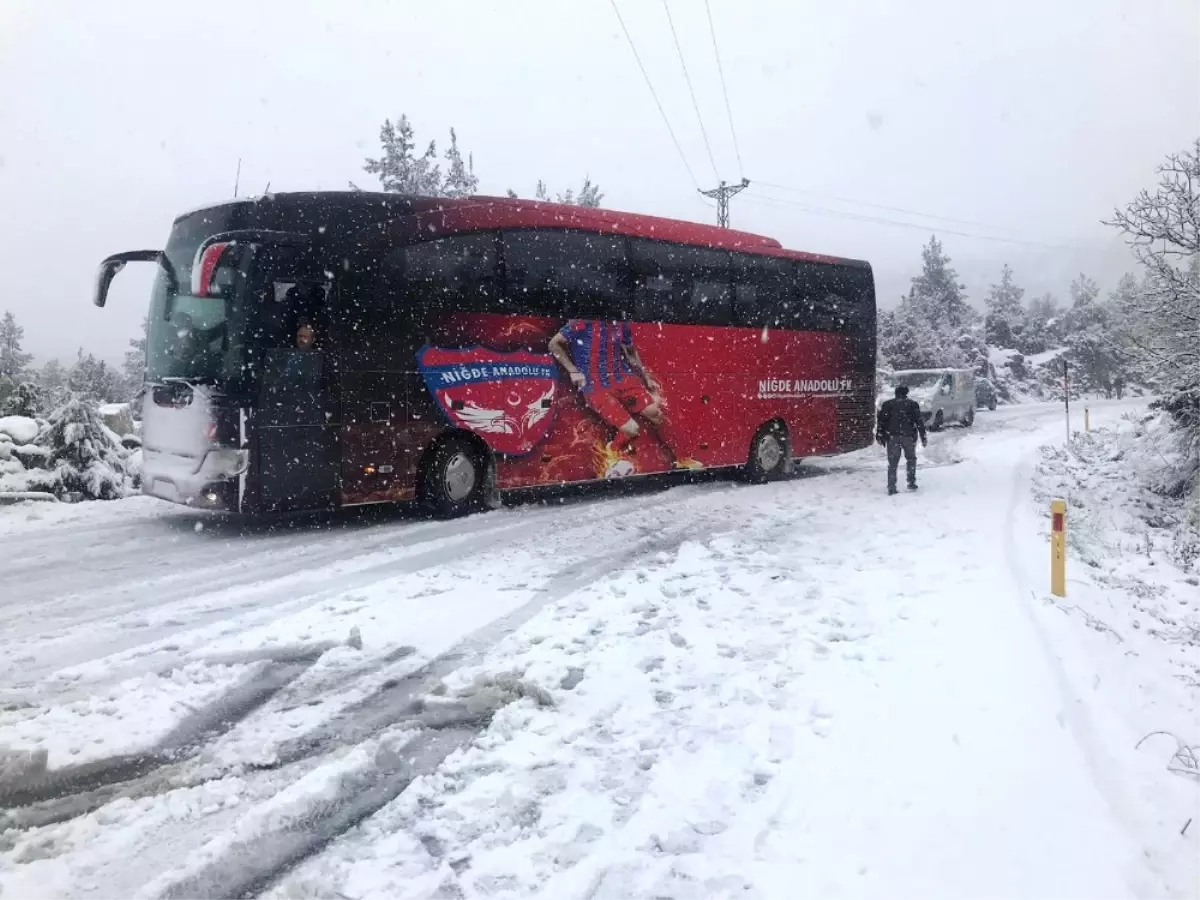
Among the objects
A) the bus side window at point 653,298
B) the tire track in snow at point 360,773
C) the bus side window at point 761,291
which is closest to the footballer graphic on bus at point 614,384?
the bus side window at point 653,298

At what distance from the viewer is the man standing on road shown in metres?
12.5

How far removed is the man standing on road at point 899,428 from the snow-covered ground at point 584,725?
4.40m

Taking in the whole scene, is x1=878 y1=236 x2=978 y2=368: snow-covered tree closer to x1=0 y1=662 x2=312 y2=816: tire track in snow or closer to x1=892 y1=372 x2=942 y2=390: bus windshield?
x1=892 y1=372 x2=942 y2=390: bus windshield

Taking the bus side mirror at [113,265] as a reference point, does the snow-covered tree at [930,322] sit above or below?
above

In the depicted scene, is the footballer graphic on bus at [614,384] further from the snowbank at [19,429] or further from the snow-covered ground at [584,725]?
the snowbank at [19,429]

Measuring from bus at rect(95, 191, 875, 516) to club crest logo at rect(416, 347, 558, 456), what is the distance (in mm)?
24

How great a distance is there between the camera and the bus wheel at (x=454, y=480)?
390 inches

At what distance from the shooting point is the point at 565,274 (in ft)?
35.9

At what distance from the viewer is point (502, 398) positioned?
10398 mm

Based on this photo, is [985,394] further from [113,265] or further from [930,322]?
[113,265]

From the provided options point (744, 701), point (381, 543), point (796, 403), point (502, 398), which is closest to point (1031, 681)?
point (744, 701)

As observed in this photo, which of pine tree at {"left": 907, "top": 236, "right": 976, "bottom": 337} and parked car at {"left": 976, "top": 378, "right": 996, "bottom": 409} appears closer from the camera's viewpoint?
parked car at {"left": 976, "top": 378, "right": 996, "bottom": 409}

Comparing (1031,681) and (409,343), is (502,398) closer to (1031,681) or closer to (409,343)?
(409,343)

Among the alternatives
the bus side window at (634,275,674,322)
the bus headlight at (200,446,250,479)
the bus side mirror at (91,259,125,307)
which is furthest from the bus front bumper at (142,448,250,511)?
the bus side window at (634,275,674,322)
